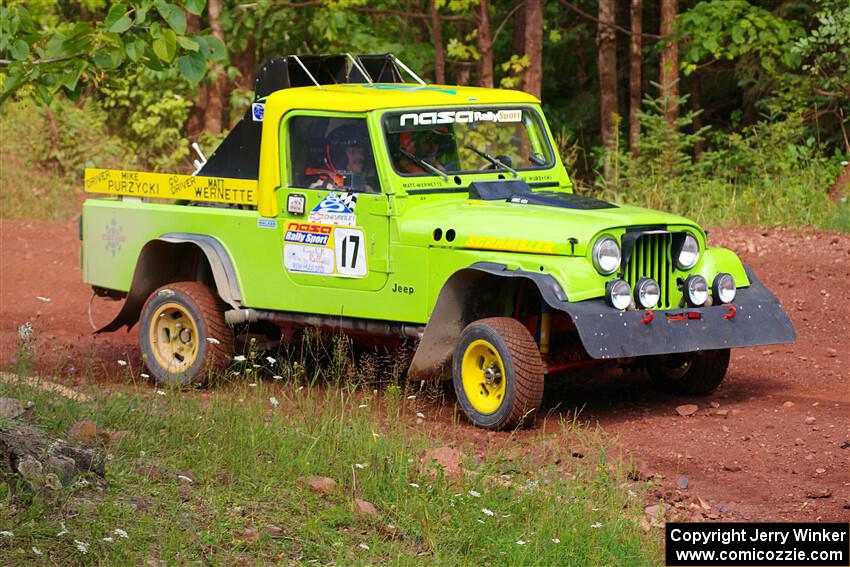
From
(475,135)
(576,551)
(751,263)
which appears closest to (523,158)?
(475,135)

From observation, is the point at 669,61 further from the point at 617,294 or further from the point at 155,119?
the point at 617,294

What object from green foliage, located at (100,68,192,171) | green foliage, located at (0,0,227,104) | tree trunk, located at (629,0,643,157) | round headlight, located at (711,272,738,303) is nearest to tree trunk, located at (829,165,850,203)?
tree trunk, located at (629,0,643,157)

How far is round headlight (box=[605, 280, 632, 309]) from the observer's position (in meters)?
7.52

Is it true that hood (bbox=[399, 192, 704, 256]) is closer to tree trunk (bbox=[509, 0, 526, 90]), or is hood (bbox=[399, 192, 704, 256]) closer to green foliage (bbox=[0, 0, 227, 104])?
green foliage (bbox=[0, 0, 227, 104])

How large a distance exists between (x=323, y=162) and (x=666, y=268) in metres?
2.36

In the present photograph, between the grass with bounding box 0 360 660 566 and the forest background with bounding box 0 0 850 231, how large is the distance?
5.83m

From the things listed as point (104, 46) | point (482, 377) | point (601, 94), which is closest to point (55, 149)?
point (601, 94)

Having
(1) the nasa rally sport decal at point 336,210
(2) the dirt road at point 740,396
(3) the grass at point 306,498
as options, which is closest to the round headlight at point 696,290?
(2) the dirt road at point 740,396

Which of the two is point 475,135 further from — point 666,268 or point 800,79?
point 800,79

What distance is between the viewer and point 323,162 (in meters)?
8.88

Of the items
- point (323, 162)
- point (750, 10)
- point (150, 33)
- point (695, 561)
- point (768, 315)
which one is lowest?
point (695, 561)

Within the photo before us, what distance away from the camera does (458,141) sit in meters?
9.16

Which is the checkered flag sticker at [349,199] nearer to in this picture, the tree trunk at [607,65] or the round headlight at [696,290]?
the round headlight at [696,290]

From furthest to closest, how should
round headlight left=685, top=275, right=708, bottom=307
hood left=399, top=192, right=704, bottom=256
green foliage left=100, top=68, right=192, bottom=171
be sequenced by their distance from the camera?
green foliage left=100, top=68, right=192, bottom=171
round headlight left=685, top=275, right=708, bottom=307
hood left=399, top=192, right=704, bottom=256
